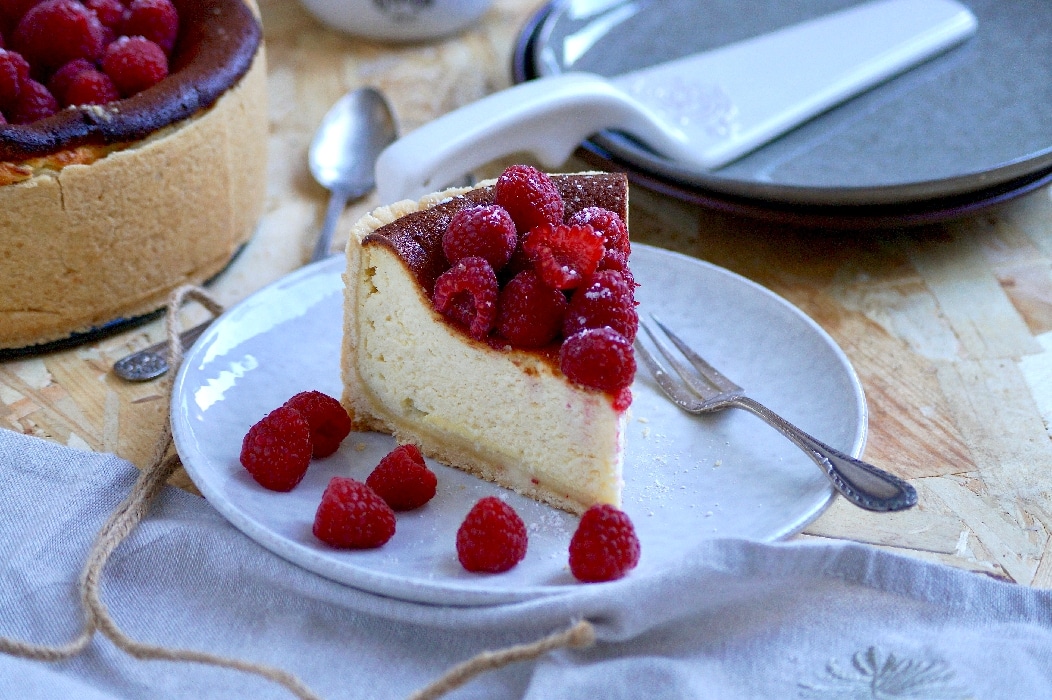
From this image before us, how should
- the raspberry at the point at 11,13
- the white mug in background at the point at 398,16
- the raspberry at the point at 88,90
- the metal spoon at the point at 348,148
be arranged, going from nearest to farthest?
the raspberry at the point at 88,90 < the raspberry at the point at 11,13 < the metal spoon at the point at 348,148 < the white mug in background at the point at 398,16

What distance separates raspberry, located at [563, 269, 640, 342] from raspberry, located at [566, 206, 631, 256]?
12 cm

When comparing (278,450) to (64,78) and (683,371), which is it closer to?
(683,371)

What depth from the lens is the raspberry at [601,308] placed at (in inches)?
57.8

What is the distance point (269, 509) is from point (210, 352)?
1.32ft

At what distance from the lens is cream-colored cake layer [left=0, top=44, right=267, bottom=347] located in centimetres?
173

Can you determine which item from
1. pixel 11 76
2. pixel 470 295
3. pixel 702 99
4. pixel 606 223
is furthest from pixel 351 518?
pixel 702 99

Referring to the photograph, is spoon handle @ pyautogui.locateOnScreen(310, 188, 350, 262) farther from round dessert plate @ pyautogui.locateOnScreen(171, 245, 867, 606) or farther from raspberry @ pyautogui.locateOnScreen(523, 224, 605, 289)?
raspberry @ pyautogui.locateOnScreen(523, 224, 605, 289)

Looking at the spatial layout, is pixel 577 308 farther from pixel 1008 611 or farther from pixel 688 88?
pixel 688 88

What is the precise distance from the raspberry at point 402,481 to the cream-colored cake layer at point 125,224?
27.9 inches

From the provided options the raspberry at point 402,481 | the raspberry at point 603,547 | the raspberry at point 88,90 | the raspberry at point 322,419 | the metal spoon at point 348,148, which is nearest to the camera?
the raspberry at point 603,547

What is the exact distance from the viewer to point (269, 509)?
4.71 ft

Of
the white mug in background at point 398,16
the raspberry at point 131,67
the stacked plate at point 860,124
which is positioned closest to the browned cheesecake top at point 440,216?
the stacked plate at point 860,124

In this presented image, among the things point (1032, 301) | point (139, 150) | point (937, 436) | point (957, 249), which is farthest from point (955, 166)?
point (139, 150)

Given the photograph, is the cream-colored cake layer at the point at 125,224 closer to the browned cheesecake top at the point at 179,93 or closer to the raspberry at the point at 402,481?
the browned cheesecake top at the point at 179,93
